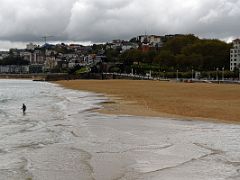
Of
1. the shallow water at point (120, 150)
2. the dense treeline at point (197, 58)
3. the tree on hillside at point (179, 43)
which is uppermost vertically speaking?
the tree on hillside at point (179, 43)

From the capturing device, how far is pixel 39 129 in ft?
67.5

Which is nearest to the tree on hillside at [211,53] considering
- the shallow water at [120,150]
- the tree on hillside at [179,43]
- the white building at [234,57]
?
the white building at [234,57]

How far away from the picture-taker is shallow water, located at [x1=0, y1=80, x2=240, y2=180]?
11.3 metres

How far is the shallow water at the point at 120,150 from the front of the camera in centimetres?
1134

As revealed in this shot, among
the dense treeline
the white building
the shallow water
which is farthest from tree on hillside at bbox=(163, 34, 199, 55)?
the shallow water

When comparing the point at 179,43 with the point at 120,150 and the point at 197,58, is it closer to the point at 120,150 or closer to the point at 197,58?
the point at 197,58

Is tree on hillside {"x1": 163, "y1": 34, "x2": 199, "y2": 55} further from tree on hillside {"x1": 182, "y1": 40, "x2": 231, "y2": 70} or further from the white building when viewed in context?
the white building

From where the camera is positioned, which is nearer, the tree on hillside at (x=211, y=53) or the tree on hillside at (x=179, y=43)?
the tree on hillside at (x=211, y=53)

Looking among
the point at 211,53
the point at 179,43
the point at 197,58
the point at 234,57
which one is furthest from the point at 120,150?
the point at 179,43

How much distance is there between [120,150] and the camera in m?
14.6

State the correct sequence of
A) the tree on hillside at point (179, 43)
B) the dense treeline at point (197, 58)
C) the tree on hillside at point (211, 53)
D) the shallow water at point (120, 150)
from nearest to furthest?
the shallow water at point (120, 150) < the dense treeline at point (197, 58) < the tree on hillside at point (211, 53) < the tree on hillside at point (179, 43)

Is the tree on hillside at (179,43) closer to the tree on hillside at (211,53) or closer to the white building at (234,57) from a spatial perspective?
the tree on hillside at (211,53)

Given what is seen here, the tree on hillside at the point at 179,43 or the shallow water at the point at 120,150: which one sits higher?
the tree on hillside at the point at 179,43

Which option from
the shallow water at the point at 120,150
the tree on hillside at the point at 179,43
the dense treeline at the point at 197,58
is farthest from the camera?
the tree on hillside at the point at 179,43
